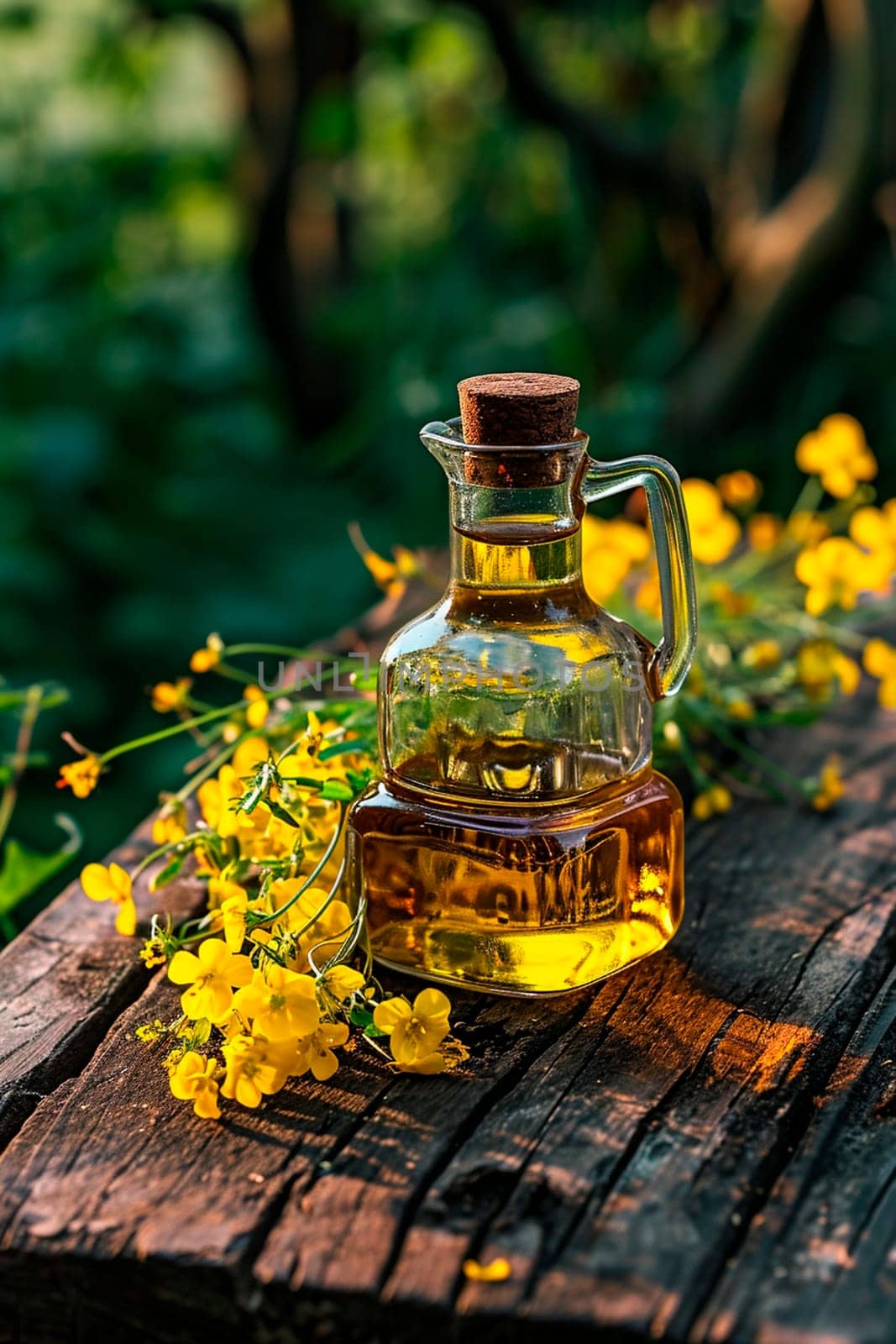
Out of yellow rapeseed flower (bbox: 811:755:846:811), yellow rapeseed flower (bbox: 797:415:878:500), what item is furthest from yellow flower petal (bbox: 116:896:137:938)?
yellow rapeseed flower (bbox: 797:415:878:500)

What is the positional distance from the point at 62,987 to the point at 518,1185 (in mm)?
456

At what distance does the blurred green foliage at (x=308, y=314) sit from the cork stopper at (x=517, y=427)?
185 centimetres

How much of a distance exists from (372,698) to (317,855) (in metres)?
0.29

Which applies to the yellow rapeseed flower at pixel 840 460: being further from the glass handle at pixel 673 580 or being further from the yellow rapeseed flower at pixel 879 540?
the glass handle at pixel 673 580

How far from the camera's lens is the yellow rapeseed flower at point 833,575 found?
1405 millimetres

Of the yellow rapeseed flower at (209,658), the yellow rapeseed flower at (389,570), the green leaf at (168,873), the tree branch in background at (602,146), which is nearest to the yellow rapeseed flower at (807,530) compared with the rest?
the yellow rapeseed flower at (389,570)

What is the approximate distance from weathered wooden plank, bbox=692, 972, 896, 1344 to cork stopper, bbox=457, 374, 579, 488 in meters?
0.48

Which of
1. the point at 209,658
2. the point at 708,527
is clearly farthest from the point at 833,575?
the point at 209,658

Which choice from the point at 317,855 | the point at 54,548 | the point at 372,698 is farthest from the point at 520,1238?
the point at 54,548

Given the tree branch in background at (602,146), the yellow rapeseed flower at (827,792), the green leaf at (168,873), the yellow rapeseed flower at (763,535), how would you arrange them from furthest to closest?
the tree branch in background at (602,146) < the yellow rapeseed flower at (763,535) < the yellow rapeseed flower at (827,792) < the green leaf at (168,873)

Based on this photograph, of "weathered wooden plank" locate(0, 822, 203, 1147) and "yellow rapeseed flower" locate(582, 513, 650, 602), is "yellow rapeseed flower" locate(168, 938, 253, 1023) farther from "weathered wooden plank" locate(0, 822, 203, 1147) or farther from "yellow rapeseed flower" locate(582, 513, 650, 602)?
"yellow rapeseed flower" locate(582, 513, 650, 602)

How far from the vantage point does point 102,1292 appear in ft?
2.76

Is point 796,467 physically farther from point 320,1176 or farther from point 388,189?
point 320,1176

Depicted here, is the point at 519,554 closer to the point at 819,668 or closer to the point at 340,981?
the point at 340,981
